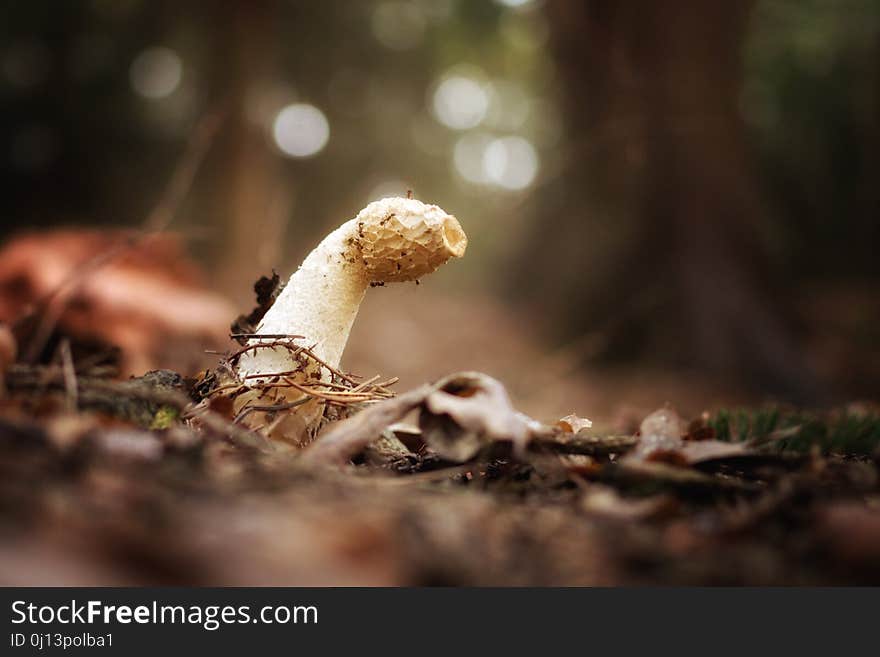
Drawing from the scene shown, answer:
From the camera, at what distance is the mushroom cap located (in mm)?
1650

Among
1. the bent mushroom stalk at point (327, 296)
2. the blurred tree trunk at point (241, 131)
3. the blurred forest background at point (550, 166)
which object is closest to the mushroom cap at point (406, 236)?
the bent mushroom stalk at point (327, 296)

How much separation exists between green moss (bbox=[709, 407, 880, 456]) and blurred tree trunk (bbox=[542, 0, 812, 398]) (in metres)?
3.29

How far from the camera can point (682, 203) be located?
5719 mm

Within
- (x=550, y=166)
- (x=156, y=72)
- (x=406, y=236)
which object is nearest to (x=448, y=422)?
(x=406, y=236)

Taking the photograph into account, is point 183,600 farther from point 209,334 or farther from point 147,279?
point 147,279

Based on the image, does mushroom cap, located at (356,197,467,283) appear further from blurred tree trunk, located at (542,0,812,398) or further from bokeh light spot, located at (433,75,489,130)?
bokeh light spot, located at (433,75,489,130)

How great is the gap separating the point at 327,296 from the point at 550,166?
635cm

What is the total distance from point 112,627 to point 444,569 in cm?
35

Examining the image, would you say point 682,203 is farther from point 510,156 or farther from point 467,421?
point 510,156

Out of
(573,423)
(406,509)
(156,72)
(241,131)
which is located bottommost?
(406,509)

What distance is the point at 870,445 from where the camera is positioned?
63.6 inches

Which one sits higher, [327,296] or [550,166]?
[550,166]

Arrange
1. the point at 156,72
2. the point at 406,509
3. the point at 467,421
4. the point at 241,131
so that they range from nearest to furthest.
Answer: the point at 406,509, the point at 467,421, the point at 241,131, the point at 156,72

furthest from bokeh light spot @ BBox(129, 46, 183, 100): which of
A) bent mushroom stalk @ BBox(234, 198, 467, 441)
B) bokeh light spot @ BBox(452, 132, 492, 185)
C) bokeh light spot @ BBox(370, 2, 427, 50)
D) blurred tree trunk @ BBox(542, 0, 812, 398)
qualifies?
bent mushroom stalk @ BBox(234, 198, 467, 441)
